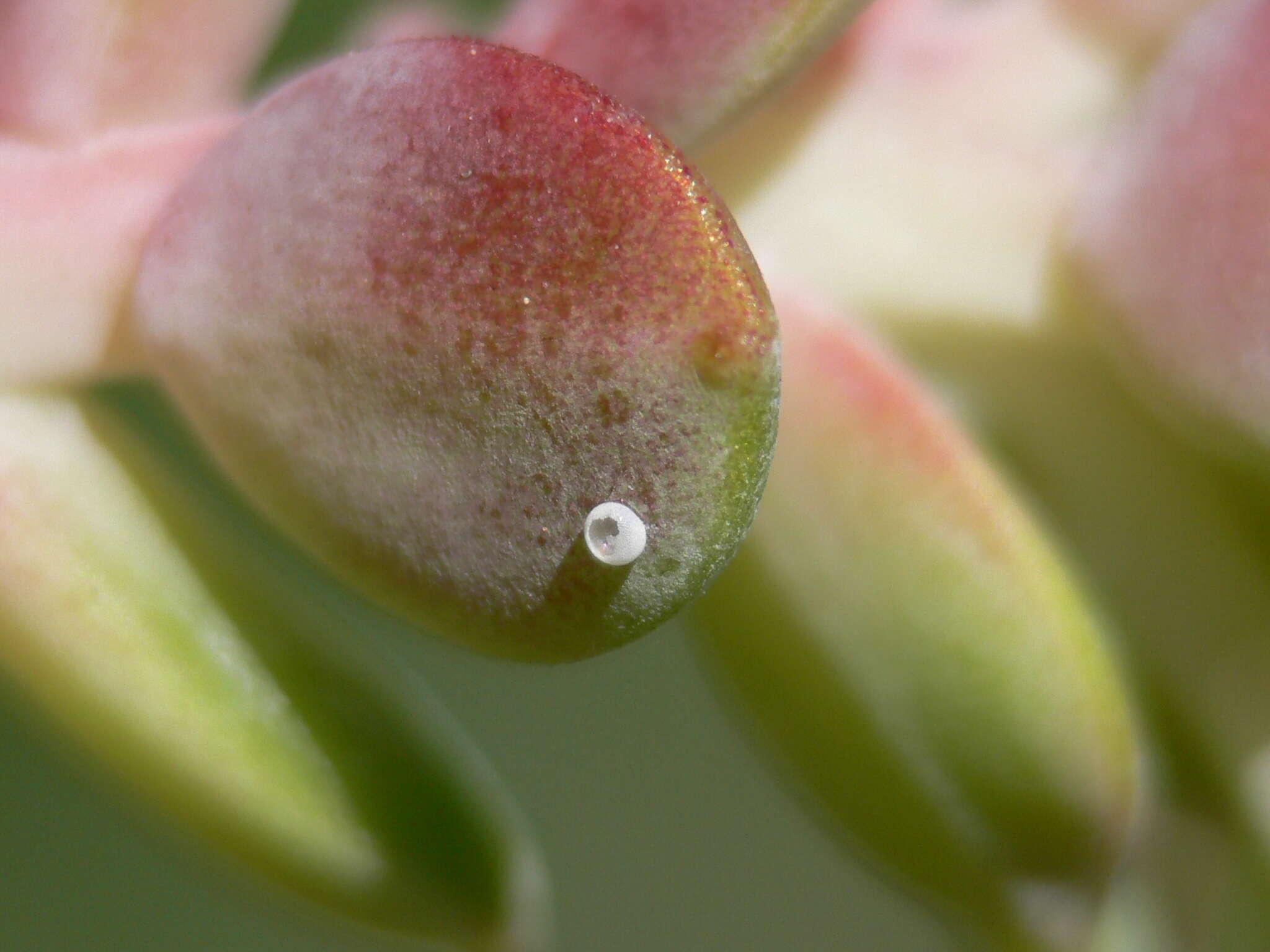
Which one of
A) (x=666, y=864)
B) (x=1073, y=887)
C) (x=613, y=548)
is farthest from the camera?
(x=666, y=864)

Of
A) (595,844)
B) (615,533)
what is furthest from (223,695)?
(595,844)

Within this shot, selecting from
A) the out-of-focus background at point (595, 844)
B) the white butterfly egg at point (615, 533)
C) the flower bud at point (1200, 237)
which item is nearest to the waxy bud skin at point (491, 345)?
the white butterfly egg at point (615, 533)

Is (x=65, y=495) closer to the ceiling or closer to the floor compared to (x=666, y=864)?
closer to the floor

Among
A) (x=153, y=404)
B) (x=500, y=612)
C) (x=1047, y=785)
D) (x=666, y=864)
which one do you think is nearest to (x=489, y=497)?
(x=500, y=612)

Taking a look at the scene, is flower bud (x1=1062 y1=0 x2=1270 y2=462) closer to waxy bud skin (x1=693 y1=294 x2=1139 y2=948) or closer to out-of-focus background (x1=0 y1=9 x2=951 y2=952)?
waxy bud skin (x1=693 y1=294 x2=1139 y2=948)

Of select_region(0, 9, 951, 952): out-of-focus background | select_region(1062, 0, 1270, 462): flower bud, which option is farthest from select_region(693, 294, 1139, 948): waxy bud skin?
select_region(0, 9, 951, 952): out-of-focus background

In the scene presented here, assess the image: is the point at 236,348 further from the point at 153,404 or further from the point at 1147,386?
the point at 153,404

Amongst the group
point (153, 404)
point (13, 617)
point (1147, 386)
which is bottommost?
point (13, 617)
